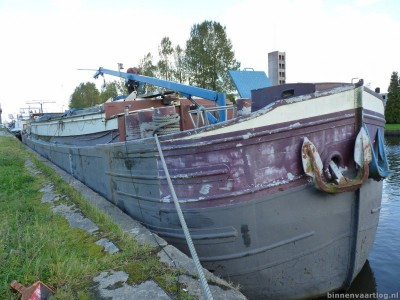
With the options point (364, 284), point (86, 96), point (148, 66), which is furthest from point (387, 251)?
point (86, 96)

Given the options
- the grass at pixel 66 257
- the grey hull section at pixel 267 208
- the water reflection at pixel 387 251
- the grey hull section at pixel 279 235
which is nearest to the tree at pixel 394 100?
the water reflection at pixel 387 251

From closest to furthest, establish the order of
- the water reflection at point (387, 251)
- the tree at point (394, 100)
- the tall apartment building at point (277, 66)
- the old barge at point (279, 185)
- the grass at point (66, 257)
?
the grass at point (66, 257) → the old barge at point (279, 185) → the water reflection at point (387, 251) → the tall apartment building at point (277, 66) → the tree at point (394, 100)

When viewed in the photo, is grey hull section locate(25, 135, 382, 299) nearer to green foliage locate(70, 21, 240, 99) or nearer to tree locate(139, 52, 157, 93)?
green foliage locate(70, 21, 240, 99)

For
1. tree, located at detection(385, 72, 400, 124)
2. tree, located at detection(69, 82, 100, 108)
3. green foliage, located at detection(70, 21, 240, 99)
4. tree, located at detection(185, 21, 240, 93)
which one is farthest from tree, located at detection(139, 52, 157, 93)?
tree, located at detection(385, 72, 400, 124)

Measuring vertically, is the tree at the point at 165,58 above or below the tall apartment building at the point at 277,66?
above

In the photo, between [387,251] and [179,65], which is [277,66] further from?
[179,65]

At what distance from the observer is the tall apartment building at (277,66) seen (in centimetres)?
788

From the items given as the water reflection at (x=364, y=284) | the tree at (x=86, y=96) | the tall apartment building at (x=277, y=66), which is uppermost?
the tree at (x=86, y=96)

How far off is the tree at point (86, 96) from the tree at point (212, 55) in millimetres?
21795

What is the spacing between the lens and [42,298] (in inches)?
104

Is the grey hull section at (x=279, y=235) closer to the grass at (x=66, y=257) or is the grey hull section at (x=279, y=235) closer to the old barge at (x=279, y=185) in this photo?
the old barge at (x=279, y=185)

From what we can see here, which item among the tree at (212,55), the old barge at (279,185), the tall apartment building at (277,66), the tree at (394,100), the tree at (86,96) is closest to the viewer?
the old barge at (279,185)

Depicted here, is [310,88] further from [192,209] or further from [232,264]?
[232,264]

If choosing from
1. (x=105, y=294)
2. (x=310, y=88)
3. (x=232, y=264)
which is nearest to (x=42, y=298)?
(x=105, y=294)
